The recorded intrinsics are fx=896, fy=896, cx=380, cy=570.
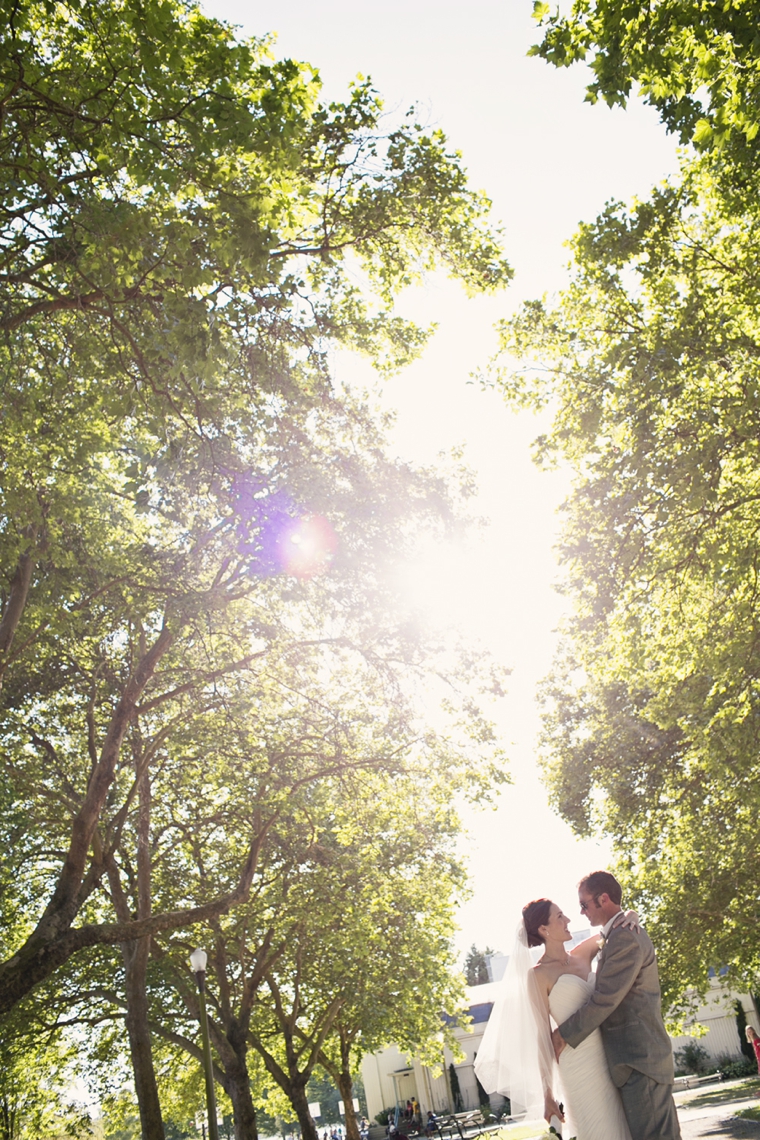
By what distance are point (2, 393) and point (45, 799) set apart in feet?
37.5

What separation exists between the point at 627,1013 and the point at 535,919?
2.24ft

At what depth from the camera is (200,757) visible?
17453 mm

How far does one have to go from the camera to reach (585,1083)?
4.51m

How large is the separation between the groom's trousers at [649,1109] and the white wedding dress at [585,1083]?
0.34 feet

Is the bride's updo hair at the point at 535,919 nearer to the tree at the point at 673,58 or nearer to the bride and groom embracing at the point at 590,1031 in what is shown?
the bride and groom embracing at the point at 590,1031

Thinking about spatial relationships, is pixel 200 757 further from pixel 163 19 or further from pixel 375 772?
pixel 163 19

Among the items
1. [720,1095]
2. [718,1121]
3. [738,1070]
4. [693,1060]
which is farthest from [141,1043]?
[693,1060]

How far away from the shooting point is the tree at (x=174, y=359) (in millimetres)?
6785

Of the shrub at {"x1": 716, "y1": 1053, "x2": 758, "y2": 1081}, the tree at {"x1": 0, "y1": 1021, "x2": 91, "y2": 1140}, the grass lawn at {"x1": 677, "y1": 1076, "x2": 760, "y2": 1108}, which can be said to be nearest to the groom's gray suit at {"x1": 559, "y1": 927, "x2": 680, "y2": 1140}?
the tree at {"x1": 0, "y1": 1021, "x2": 91, "y2": 1140}

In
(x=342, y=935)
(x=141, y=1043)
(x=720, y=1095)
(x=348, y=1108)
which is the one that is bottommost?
(x=720, y=1095)

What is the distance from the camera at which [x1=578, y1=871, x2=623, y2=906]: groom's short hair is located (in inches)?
188

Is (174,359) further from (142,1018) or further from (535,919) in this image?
(142,1018)

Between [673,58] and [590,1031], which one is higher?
[673,58]

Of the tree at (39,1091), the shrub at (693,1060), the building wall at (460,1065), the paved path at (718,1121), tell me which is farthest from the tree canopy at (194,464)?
the shrub at (693,1060)
